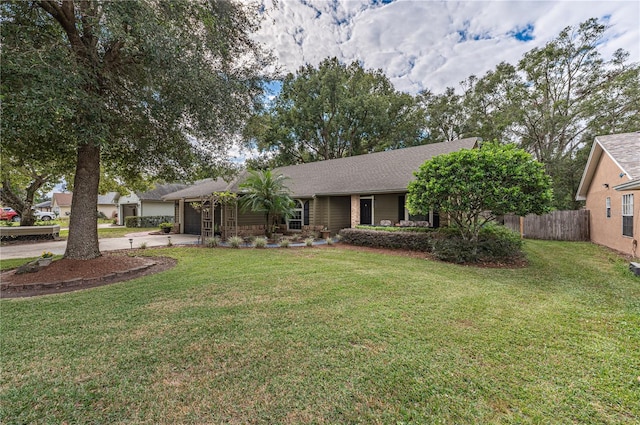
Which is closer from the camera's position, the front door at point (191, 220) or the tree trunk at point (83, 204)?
the tree trunk at point (83, 204)

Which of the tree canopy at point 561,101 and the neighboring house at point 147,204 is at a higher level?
the tree canopy at point 561,101

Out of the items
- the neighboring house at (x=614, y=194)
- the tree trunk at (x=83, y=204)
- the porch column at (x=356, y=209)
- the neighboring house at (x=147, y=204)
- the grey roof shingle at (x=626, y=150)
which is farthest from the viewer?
the neighboring house at (x=147, y=204)

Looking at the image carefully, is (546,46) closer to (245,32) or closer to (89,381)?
(245,32)

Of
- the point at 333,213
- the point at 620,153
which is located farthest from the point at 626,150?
the point at 333,213

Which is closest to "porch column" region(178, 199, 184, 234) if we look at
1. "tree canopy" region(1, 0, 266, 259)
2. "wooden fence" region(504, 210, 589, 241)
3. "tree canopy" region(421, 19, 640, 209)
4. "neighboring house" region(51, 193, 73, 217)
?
"tree canopy" region(1, 0, 266, 259)

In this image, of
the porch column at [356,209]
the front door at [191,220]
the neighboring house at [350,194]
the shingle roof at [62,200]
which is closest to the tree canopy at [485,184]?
the neighboring house at [350,194]

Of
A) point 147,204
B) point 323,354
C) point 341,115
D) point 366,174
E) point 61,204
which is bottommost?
point 323,354

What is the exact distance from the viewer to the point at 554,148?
23.4m

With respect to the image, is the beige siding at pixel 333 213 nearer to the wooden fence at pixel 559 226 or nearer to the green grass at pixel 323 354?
the green grass at pixel 323 354

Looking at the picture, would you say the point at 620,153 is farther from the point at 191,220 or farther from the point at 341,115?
the point at 191,220

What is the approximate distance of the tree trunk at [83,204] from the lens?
23.4ft

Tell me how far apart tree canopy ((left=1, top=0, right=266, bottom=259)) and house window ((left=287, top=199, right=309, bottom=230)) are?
302 inches

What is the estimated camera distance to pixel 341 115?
27547mm

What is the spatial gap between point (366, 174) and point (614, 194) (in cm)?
1024
